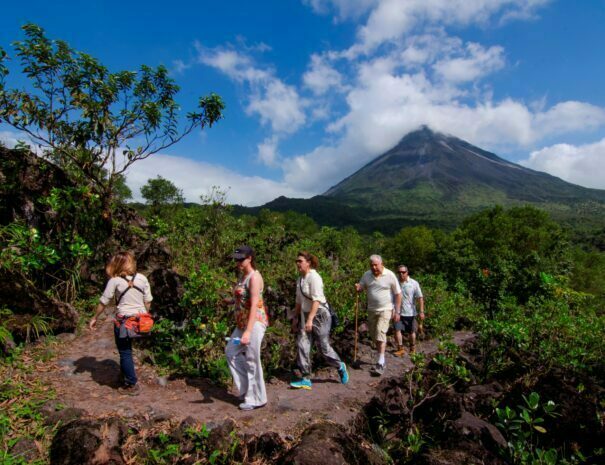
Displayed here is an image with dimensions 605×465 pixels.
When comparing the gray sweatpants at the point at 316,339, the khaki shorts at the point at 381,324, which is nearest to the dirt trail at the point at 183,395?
the gray sweatpants at the point at 316,339

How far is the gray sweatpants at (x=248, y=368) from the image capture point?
4.04m

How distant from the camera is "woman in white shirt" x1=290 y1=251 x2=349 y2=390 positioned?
4.77 meters

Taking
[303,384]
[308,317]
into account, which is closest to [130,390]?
[303,384]

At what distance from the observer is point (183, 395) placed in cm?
452

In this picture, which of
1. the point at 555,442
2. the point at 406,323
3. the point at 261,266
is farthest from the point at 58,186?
the point at 555,442

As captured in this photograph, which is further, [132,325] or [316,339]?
[316,339]

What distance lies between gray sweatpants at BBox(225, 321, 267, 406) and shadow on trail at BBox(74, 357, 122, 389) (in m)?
1.64

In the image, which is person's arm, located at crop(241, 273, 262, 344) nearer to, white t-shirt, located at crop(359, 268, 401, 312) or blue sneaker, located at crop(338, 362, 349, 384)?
blue sneaker, located at crop(338, 362, 349, 384)

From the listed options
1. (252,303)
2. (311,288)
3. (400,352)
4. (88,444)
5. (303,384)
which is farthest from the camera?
(400,352)

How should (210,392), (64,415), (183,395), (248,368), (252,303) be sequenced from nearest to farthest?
(64,415), (252,303), (248,368), (183,395), (210,392)

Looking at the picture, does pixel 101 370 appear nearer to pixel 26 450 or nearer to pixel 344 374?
pixel 26 450

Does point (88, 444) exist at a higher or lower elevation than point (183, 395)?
higher

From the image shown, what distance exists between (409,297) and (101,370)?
5.35 m

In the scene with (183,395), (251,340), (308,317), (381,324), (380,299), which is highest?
(380,299)
